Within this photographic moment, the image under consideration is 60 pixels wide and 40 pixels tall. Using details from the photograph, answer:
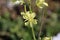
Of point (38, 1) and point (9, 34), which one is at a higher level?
point (38, 1)

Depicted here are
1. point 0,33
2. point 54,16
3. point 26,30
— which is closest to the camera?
point 26,30

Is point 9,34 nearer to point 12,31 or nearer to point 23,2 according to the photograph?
point 12,31

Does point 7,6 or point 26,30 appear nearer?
point 26,30

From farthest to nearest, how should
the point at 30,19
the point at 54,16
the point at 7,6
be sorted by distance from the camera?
the point at 7,6 → the point at 54,16 → the point at 30,19

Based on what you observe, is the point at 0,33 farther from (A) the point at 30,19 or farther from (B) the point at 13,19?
(A) the point at 30,19

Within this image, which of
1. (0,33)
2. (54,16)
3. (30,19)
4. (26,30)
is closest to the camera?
(30,19)

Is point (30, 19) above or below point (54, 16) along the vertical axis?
above

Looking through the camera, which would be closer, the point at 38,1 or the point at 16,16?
the point at 38,1

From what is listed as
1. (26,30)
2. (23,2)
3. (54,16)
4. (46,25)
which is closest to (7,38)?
(26,30)

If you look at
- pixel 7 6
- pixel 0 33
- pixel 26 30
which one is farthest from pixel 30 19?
pixel 7 6
